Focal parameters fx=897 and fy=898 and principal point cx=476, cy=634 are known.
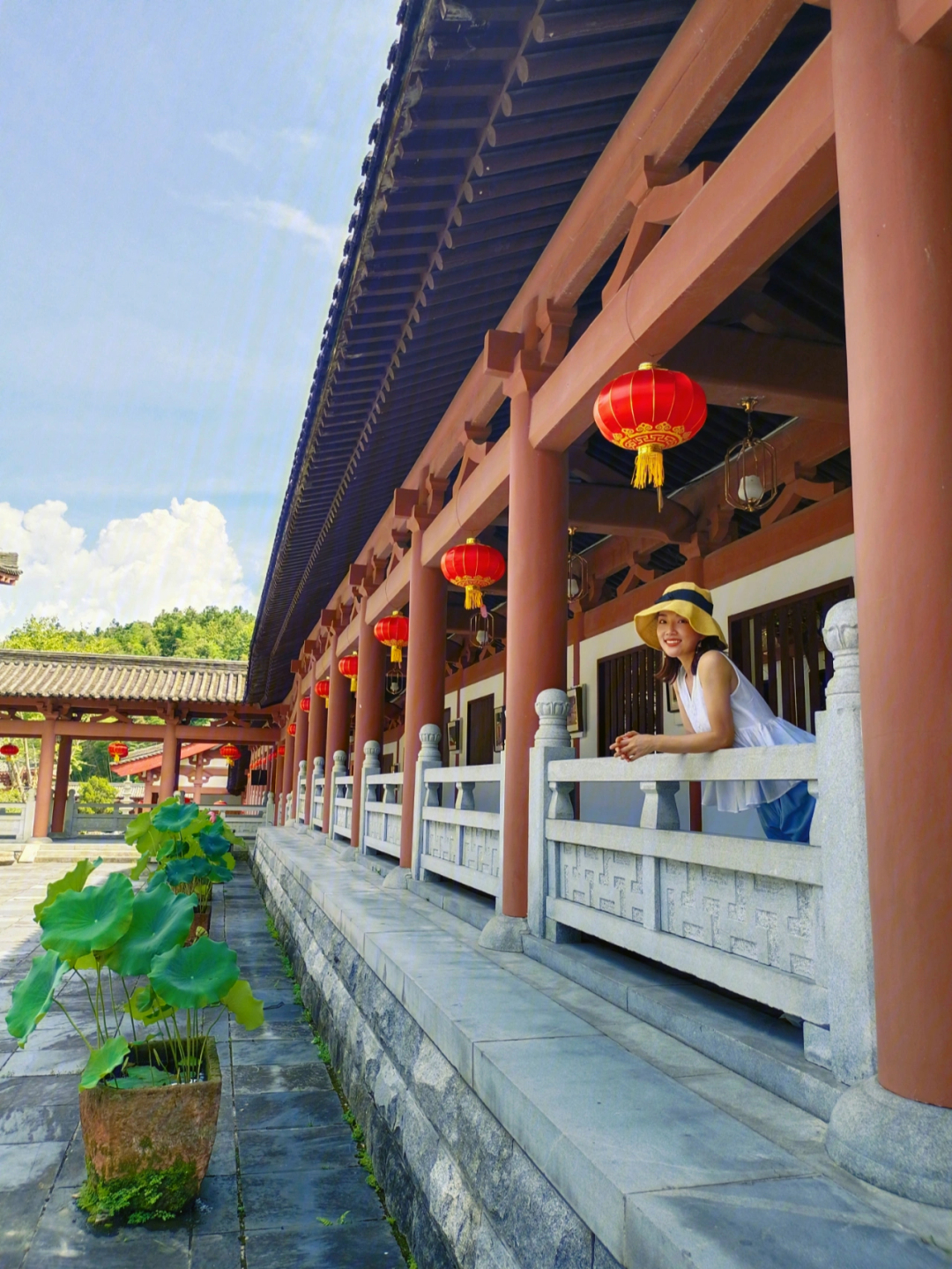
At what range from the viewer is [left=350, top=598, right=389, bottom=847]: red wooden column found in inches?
339

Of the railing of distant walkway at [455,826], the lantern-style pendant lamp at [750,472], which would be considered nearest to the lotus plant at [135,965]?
the railing of distant walkway at [455,826]

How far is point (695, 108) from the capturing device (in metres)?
3.11

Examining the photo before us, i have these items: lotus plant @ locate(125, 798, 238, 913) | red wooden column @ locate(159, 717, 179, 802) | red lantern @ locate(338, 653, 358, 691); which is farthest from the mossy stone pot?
red wooden column @ locate(159, 717, 179, 802)

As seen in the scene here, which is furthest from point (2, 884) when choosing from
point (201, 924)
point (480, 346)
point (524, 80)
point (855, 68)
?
point (855, 68)

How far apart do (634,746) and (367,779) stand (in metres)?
5.27

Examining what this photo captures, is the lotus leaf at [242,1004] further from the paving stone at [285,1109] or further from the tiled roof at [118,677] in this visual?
the tiled roof at [118,677]

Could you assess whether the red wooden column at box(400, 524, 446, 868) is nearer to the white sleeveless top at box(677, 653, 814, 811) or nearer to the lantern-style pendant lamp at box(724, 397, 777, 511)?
the lantern-style pendant lamp at box(724, 397, 777, 511)

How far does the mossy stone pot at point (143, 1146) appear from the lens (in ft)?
8.69

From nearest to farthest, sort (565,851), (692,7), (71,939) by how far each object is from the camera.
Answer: (71,939), (692,7), (565,851)

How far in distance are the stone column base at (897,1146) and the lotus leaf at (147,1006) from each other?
75.5 inches

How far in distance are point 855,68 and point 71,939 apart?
309cm

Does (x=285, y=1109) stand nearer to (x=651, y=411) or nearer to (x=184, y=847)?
(x=651, y=411)

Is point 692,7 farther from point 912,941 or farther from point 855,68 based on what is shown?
point 912,941

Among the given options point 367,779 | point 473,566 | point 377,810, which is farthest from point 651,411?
point 367,779
